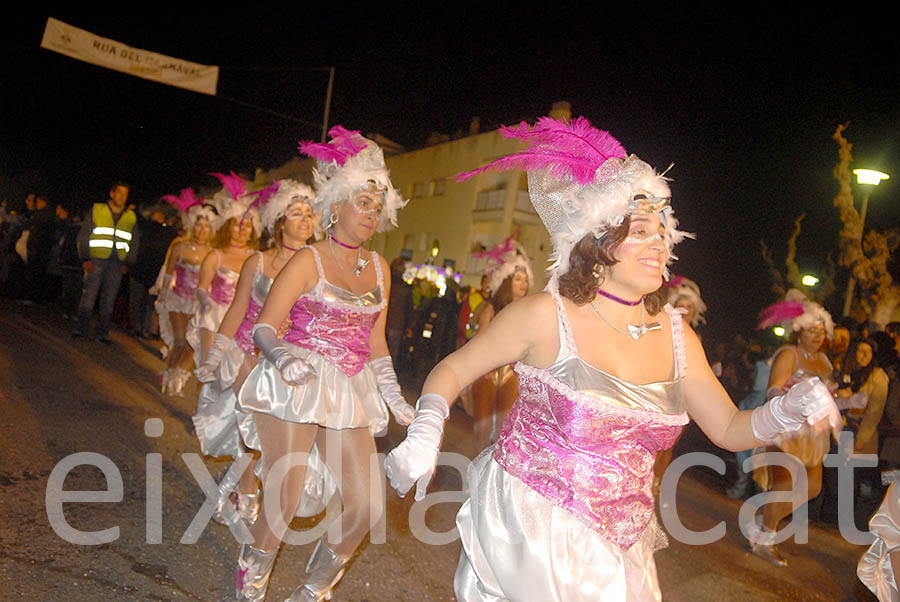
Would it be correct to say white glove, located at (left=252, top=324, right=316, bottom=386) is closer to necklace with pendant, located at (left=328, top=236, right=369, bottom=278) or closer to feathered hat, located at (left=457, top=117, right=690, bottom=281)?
necklace with pendant, located at (left=328, top=236, right=369, bottom=278)

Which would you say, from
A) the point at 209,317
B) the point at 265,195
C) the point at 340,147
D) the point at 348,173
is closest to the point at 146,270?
the point at 209,317

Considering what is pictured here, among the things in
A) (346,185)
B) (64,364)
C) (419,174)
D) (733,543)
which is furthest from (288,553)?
(419,174)

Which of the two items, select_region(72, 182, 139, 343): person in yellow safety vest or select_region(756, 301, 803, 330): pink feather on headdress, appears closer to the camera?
select_region(756, 301, 803, 330): pink feather on headdress

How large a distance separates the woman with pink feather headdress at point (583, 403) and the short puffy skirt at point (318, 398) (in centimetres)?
108

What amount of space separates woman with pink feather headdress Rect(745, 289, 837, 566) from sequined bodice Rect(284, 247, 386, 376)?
353 cm

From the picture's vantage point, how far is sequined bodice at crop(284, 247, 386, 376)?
3930mm

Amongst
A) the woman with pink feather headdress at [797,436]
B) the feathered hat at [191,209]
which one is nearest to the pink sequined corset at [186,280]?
the feathered hat at [191,209]

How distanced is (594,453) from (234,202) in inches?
226

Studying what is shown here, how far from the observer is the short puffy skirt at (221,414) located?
5438 millimetres

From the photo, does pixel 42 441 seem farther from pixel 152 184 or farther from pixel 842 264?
pixel 152 184

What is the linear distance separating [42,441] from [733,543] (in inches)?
215

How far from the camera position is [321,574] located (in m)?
3.60

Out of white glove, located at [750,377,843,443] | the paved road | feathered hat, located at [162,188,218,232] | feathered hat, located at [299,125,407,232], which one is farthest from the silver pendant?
feathered hat, located at [162,188,218,232]

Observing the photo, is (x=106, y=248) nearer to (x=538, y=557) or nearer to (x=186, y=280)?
(x=186, y=280)
